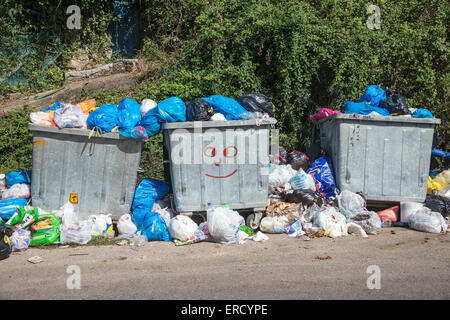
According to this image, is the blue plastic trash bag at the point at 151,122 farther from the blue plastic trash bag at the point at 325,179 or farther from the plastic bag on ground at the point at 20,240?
the blue plastic trash bag at the point at 325,179

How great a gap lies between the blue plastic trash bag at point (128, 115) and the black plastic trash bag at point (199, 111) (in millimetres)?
600

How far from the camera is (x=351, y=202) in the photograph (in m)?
5.00

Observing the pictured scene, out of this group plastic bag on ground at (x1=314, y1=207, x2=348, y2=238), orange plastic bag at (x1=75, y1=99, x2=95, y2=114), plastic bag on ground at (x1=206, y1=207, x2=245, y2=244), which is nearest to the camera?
plastic bag on ground at (x1=206, y1=207, x2=245, y2=244)

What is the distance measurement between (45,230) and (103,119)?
4.45 ft

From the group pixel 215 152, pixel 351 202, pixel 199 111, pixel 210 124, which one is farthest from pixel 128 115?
pixel 351 202

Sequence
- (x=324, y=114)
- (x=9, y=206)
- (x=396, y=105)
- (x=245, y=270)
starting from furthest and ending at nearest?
(x=324, y=114)
(x=396, y=105)
(x=9, y=206)
(x=245, y=270)

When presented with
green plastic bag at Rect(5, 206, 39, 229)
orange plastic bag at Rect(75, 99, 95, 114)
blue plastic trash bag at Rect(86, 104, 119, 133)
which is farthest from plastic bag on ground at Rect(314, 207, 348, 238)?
green plastic bag at Rect(5, 206, 39, 229)

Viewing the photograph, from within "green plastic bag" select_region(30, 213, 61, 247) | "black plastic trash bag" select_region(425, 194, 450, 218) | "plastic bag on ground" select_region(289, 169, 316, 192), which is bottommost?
"green plastic bag" select_region(30, 213, 61, 247)

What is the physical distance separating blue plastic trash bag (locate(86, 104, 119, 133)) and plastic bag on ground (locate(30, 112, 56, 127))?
1.39ft

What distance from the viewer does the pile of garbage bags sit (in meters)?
4.59

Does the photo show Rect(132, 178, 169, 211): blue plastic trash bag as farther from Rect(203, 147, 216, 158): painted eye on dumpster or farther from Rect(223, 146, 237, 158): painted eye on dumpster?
Rect(223, 146, 237, 158): painted eye on dumpster

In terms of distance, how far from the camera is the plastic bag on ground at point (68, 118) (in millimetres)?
4562

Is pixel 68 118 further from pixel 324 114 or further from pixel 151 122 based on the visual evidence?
pixel 324 114

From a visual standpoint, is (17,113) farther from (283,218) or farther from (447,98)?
(447,98)
